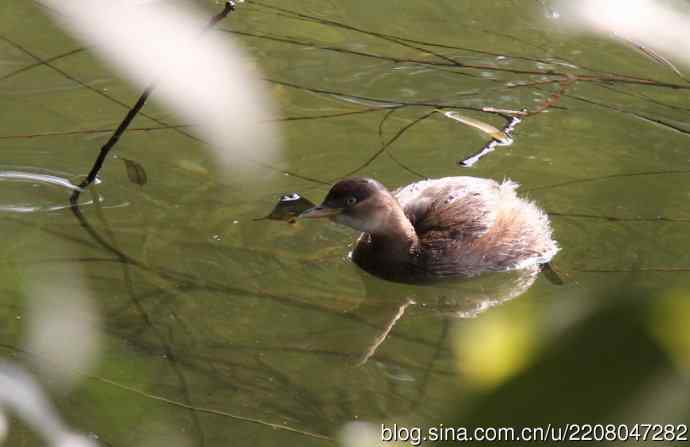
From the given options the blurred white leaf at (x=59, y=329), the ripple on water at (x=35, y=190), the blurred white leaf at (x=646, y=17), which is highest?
the blurred white leaf at (x=646, y=17)

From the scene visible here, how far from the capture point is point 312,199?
4727mm

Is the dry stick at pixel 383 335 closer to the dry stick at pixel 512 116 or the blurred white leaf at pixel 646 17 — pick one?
the dry stick at pixel 512 116

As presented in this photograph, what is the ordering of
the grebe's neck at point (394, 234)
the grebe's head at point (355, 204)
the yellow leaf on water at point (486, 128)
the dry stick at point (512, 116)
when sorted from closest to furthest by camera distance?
1. the grebe's head at point (355, 204)
2. the grebe's neck at point (394, 234)
3. the dry stick at point (512, 116)
4. the yellow leaf on water at point (486, 128)

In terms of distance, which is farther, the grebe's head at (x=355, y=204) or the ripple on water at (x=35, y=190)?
the ripple on water at (x=35, y=190)

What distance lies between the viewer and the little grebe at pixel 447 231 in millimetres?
4426

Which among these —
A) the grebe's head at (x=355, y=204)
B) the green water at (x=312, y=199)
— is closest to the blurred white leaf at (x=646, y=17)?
the green water at (x=312, y=199)

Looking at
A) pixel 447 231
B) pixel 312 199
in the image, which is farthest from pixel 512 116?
pixel 312 199

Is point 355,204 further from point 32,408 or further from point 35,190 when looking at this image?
point 32,408

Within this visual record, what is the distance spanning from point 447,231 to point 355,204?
49cm

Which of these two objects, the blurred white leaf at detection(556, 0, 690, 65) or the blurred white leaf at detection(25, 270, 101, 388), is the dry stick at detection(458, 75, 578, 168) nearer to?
the blurred white leaf at detection(25, 270, 101, 388)

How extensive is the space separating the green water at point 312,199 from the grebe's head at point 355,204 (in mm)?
213

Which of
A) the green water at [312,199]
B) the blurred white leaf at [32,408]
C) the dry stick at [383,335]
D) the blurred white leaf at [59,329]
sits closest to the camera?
the blurred white leaf at [32,408]

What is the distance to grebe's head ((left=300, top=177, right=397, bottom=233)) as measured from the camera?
4.29 meters

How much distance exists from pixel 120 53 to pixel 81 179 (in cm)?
375
